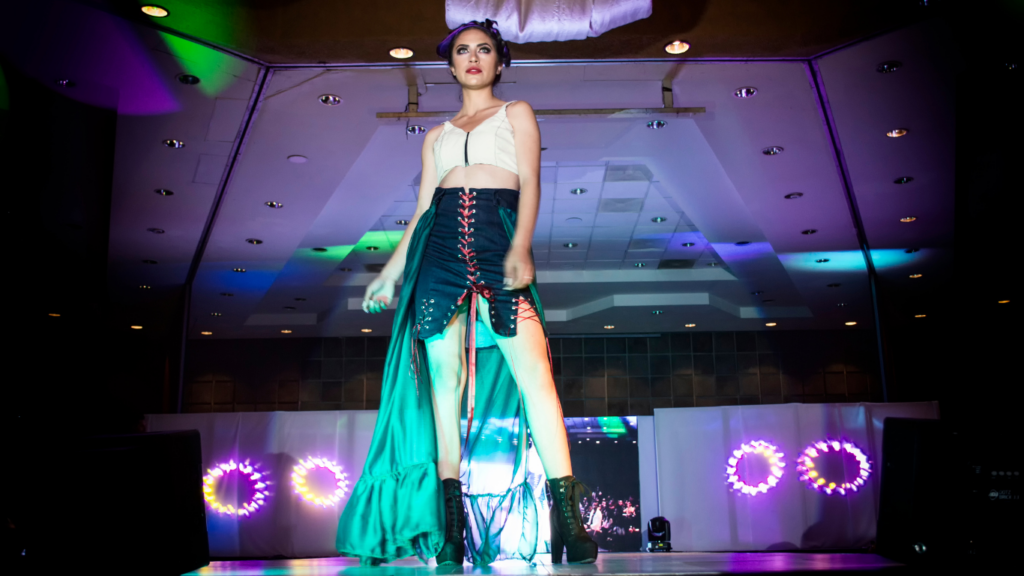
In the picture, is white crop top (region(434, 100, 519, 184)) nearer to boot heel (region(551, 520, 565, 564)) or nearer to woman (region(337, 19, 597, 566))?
woman (region(337, 19, 597, 566))

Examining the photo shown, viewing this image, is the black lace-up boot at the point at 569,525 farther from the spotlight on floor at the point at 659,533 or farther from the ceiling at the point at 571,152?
the spotlight on floor at the point at 659,533

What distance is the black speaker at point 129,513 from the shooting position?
2131mm

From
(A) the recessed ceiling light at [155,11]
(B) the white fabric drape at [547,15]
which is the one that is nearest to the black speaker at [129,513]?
(B) the white fabric drape at [547,15]

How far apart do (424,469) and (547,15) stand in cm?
233

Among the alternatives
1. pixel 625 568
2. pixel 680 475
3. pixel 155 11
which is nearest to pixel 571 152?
pixel 680 475

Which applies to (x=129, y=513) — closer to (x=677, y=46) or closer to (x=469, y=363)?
(x=469, y=363)

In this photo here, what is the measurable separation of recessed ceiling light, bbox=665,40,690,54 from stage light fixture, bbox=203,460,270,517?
497cm

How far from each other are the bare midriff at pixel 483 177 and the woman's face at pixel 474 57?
0.30m

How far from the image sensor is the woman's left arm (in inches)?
85.6

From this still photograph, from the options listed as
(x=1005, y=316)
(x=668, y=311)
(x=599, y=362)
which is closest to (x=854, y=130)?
(x=1005, y=316)

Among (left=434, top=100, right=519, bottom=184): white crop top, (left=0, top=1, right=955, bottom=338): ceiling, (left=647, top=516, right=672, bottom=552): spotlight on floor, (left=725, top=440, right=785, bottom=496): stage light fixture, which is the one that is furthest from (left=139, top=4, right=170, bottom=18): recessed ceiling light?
(left=725, top=440, right=785, bottom=496): stage light fixture

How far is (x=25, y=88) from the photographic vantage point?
14.1 ft

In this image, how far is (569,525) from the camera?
208 centimetres

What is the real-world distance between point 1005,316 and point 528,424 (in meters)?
9.08
